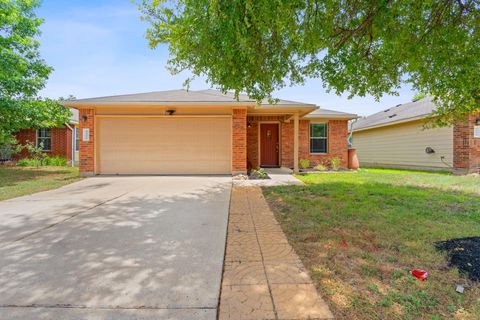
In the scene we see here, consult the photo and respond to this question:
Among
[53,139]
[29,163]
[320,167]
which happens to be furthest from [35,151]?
[320,167]

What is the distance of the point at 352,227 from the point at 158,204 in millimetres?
3888

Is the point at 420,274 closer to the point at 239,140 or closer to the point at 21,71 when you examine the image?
the point at 239,140

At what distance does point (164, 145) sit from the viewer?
1104cm

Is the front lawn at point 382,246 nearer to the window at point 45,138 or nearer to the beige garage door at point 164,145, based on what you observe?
the beige garage door at point 164,145

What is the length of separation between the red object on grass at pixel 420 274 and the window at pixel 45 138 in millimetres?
20140

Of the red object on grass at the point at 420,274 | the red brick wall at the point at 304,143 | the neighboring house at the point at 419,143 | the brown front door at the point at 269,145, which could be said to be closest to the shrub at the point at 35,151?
the red brick wall at the point at 304,143

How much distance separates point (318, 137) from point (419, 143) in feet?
18.4

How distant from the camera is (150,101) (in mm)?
10406

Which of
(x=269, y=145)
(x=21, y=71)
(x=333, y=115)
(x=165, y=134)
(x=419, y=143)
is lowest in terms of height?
(x=269, y=145)

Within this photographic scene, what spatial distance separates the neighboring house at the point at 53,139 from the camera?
1720 cm

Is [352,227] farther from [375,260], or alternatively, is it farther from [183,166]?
[183,166]

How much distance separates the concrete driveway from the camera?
2.22 metres

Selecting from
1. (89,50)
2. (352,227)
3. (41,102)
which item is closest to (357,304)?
(352,227)

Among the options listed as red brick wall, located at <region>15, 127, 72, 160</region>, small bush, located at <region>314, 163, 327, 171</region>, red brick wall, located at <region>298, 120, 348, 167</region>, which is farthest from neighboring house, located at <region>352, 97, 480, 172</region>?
red brick wall, located at <region>15, 127, 72, 160</region>
